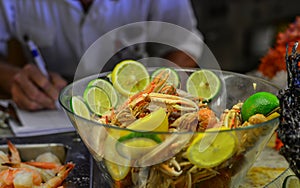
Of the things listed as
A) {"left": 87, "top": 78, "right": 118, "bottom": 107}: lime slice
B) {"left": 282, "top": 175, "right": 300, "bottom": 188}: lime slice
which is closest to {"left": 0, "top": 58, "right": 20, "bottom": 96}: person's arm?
{"left": 87, "top": 78, "right": 118, "bottom": 107}: lime slice

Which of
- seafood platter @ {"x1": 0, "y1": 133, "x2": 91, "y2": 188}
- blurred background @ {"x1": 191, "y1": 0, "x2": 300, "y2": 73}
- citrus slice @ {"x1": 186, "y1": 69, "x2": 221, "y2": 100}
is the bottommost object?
blurred background @ {"x1": 191, "y1": 0, "x2": 300, "y2": 73}

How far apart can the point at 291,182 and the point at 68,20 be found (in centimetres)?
126

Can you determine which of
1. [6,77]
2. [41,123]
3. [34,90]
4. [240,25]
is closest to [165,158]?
[41,123]

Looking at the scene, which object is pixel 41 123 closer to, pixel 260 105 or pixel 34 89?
pixel 34 89

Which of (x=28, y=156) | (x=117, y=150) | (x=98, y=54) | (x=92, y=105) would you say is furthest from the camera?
(x=98, y=54)

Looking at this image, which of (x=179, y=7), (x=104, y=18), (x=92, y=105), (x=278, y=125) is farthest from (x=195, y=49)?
(x=278, y=125)

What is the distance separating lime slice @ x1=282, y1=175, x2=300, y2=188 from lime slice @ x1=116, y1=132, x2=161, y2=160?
283mm

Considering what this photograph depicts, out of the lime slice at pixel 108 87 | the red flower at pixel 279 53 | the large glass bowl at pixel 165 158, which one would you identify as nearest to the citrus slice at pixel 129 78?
the lime slice at pixel 108 87

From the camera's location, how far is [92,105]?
942 mm

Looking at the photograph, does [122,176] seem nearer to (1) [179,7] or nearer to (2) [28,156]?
(2) [28,156]

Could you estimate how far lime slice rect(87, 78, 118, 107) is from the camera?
3.19ft

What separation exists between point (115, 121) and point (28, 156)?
0.41 m

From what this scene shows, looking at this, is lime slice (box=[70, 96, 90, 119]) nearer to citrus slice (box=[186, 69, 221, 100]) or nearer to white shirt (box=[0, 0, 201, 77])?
citrus slice (box=[186, 69, 221, 100])

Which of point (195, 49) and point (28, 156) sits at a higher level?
point (28, 156)
